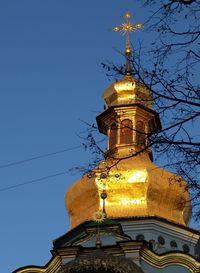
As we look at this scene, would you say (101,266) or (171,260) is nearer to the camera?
(101,266)

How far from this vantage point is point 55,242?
18922 millimetres

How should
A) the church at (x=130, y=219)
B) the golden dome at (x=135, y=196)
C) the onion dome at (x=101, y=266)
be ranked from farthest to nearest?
the golden dome at (x=135, y=196) → the church at (x=130, y=219) → the onion dome at (x=101, y=266)

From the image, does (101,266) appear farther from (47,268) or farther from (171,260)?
(47,268)

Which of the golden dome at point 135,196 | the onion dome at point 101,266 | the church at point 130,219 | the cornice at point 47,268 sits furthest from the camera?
the golden dome at point 135,196

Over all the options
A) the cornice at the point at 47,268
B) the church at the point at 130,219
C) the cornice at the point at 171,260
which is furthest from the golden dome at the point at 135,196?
the cornice at the point at 47,268

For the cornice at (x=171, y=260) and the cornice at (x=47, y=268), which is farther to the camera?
the cornice at (x=47, y=268)


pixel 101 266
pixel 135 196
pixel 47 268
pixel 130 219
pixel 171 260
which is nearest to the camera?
pixel 101 266

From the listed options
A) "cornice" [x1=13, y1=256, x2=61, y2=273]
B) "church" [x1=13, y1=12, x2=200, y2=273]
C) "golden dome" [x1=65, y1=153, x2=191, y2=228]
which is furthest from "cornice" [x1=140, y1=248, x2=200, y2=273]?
"golden dome" [x1=65, y1=153, x2=191, y2=228]

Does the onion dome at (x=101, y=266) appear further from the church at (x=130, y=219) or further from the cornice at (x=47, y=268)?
the cornice at (x=47, y=268)

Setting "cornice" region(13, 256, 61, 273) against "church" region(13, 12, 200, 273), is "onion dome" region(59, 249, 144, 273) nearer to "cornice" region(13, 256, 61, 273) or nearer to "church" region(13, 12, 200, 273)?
"church" region(13, 12, 200, 273)

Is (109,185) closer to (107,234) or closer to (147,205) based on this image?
(147,205)

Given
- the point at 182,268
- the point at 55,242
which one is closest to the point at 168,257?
the point at 182,268

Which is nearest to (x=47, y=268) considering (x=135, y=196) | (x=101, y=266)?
(x=135, y=196)

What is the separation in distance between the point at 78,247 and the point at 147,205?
394 cm
